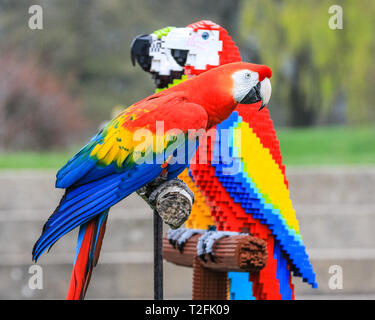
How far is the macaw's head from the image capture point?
65.6 inches

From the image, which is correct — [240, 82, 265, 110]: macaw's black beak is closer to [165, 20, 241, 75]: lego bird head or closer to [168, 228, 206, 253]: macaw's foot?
[165, 20, 241, 75]: lego bird head

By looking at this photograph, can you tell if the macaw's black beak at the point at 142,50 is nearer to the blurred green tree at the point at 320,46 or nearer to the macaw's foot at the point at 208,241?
the macaw's foot at the point at 208,241

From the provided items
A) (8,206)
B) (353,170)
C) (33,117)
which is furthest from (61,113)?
(353,170)

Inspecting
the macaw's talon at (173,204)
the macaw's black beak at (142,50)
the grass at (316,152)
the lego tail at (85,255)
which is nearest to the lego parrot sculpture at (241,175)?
the macaw's black beak at (142,50)

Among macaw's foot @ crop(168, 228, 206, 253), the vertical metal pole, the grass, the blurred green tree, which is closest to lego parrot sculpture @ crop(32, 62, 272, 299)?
the vertical metal pole

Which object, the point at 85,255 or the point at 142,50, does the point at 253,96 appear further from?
the point at 85,255

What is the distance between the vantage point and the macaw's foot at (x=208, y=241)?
1.87 metres

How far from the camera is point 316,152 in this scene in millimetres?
6578

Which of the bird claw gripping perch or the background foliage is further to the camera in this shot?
the background foliage

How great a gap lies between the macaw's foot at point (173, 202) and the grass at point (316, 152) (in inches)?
157

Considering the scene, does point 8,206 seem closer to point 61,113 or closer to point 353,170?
point 353,170

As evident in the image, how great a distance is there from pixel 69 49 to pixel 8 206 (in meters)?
6.88

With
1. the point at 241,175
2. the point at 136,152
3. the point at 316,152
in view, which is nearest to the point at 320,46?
the point at 316,152

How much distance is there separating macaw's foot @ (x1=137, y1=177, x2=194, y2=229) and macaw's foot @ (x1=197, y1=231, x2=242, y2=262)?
0.22 meters
